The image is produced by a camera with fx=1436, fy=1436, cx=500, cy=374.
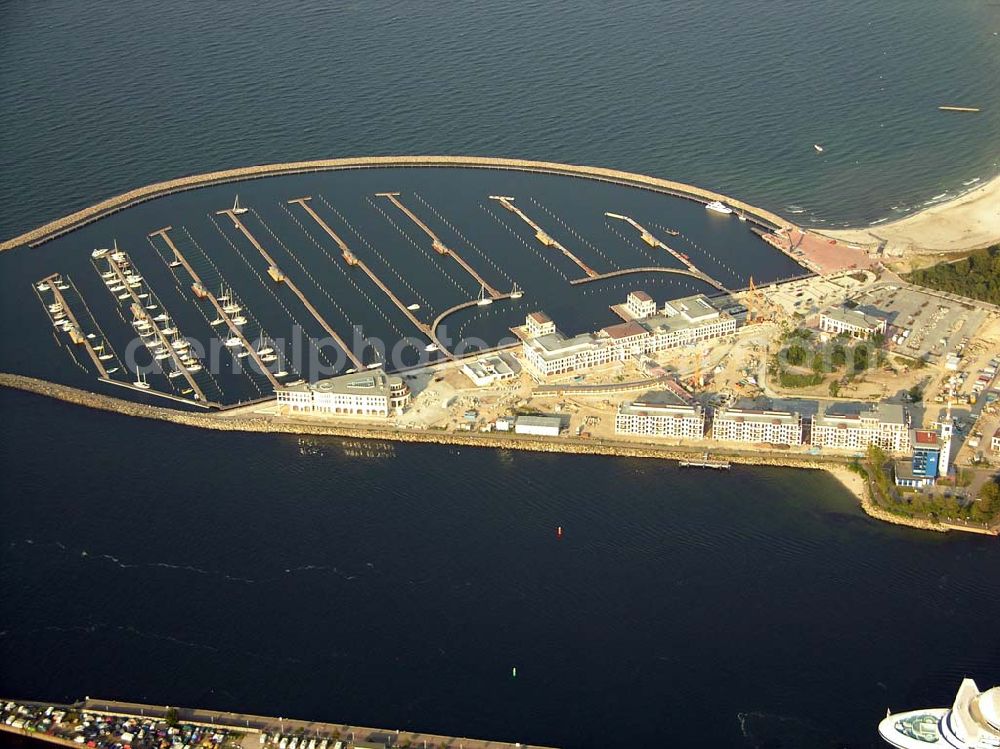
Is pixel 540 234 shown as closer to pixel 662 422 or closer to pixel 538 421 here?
pixel 538 421

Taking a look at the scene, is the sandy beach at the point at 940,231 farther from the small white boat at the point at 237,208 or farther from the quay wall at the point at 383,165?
the small white boat at the point at 237,208

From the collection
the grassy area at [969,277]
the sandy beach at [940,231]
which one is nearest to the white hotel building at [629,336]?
the grassy area at [969,277]

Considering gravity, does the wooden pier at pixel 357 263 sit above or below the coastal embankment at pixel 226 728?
above

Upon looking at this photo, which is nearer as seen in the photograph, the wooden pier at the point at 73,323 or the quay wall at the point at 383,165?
the wooden pier at the point at 73,323

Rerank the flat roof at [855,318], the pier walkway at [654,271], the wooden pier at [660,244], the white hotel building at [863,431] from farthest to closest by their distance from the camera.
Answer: the wooden pier at [660,244]
the pier walkway at [654,271]
the flat roof at [855,318]
the white hotel building at [863,431]

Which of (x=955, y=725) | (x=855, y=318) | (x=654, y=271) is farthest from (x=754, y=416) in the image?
(x=955, y=725)

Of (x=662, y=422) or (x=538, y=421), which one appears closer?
(x=662, y=422)

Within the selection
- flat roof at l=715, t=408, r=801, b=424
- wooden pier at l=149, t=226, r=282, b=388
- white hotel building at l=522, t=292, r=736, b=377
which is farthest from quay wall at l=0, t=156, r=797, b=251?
flat roof at l=715, t=408, r=801, b=424
